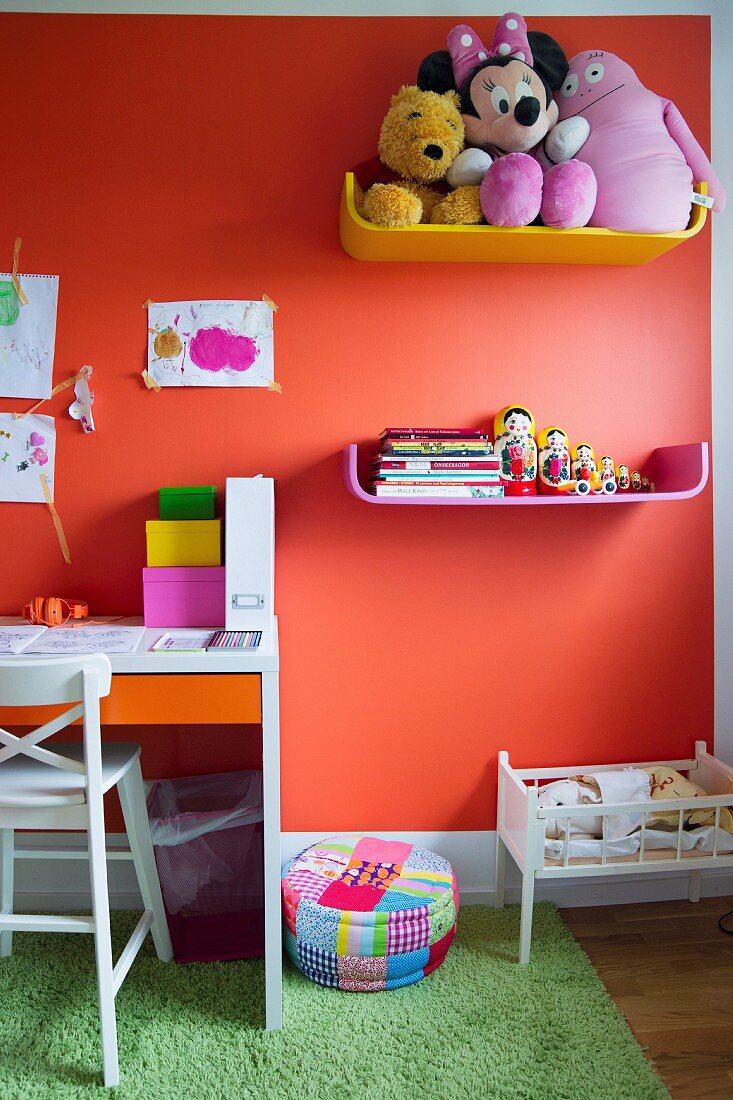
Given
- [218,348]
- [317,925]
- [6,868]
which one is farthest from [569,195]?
[6,868]

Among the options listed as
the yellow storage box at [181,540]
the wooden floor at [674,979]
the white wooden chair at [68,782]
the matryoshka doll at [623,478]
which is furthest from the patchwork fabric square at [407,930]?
the matryoshka doll at [623,478]

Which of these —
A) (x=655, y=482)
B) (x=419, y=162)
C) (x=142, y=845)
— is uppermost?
(x=419, y=162)

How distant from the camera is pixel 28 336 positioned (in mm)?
2162

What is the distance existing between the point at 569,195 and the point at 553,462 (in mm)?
633

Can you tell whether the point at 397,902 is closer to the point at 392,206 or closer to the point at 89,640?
the point at 89,640

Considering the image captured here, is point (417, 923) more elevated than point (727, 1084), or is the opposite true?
point (417, 923)

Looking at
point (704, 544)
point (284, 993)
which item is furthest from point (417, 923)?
point (704, 544)

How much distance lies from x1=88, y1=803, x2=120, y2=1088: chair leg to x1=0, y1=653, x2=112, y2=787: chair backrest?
114 mm

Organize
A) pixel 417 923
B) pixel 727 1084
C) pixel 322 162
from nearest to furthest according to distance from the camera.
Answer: pixel 727 1084 < pixel 417 923 < pixel 322 162

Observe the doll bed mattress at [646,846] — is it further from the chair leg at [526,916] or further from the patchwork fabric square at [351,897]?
the patchwork fabric square at [351,897]

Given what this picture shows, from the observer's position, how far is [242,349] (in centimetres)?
217

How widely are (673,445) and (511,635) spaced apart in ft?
2.27

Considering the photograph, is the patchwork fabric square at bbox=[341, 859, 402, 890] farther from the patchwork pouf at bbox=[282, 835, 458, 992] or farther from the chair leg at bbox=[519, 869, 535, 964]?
the chair leg at bbox=[519, 869, 535, 964]

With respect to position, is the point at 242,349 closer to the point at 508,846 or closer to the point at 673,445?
the point at 673,445
